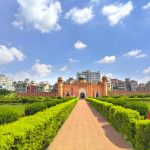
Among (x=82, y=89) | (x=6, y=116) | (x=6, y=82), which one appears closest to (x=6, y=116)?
(x=6, y=116)

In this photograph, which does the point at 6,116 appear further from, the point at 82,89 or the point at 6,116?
the point at 82,89

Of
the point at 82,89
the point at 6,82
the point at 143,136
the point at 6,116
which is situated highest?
the point at 6,82

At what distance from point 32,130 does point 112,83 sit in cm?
16812

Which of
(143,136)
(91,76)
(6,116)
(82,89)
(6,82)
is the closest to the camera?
(143,136)

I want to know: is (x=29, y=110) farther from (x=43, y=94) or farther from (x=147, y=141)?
(x=43, y=94)

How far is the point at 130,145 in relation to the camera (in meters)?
9.64

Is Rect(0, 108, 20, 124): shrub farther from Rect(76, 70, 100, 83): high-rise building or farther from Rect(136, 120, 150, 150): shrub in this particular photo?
Rect(76, 70, 100, 83): high-rise building

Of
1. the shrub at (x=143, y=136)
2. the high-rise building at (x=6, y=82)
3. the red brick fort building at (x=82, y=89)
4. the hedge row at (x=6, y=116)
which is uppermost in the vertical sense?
the high-rise building at (x=6, y=82)

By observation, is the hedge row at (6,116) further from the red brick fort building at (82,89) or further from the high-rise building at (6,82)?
the high-rise building at (6,82)

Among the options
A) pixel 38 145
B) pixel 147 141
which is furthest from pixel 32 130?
pixel 147 141

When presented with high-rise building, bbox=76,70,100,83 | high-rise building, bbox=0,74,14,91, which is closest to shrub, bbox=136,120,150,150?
high-rise building, bbox=0,74,14,91

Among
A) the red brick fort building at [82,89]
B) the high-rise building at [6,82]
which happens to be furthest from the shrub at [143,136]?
the high-rise building at [6,82]

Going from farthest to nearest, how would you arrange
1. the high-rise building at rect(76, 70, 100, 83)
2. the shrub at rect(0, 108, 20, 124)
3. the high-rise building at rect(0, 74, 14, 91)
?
the high-rise building at rect(76, 70, 100, 83)
the high-rise building at rect(0, 74, 14, 91)
the shrub at rect(0, 108, 20, 124)

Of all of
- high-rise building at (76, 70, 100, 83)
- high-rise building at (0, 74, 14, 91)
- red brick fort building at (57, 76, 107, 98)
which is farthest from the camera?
high-rise building at (76, 70, 100, 83)
